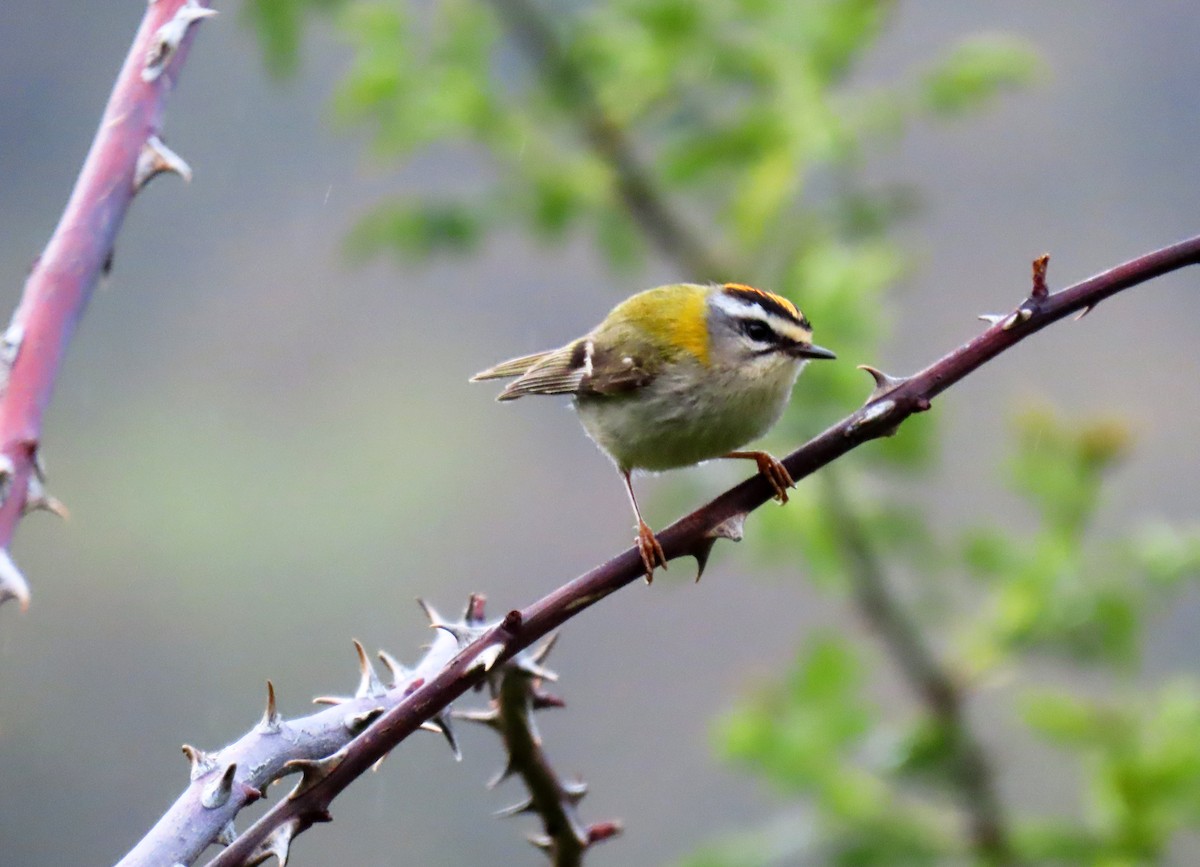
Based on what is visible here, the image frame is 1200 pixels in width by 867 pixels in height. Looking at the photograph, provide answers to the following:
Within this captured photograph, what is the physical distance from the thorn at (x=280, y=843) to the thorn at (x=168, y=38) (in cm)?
62

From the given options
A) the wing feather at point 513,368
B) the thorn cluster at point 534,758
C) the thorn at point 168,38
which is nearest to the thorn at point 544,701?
the thorn cluster at point 534,758

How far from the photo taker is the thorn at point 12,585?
2.59 feet

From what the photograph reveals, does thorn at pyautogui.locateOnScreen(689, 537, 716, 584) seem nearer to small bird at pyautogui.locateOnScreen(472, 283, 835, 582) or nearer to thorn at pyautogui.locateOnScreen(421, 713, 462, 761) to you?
thorn at pyautogui.locateOnScreen(421, 713, 462, 761)

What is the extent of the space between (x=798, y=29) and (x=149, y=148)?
6.77 ft

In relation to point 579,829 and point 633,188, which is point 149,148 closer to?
point 579,829

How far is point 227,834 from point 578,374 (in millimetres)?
1520

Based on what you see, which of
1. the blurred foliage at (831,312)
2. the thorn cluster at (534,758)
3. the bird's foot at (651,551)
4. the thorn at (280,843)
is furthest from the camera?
the blurred foliage at (831,312)

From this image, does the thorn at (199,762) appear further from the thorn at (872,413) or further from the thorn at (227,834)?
the thorn at (872,413)

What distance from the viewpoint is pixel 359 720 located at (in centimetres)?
80

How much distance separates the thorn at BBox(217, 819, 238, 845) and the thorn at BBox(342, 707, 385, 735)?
95 millimetres

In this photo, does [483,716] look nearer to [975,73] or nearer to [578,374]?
[578,374]

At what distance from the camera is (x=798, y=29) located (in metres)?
2.78

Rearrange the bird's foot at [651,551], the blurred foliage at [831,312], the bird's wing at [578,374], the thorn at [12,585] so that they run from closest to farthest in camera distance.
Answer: the thorn at [12,585], the bird's foot at [651,551], the bird's wing at [578,374], the blurred foliage at [831,312]

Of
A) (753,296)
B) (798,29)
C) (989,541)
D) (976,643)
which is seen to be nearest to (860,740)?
(976,643)
